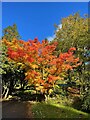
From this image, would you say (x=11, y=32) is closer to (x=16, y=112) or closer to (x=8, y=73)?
(x=8, y=73)

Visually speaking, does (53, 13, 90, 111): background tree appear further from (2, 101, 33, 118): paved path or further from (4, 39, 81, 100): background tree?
(2, 101, 33, 118): paved path

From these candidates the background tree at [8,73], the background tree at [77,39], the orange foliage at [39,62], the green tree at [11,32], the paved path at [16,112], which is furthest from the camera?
the green tree at [11,32]

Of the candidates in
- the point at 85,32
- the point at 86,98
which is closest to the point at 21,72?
the point at 85,32

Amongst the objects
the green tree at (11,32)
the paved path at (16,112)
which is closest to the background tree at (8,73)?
the paved path at (16,112)

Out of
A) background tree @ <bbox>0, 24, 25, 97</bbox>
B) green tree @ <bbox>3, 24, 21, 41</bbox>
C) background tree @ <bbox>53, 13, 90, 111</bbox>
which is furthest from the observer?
green tree @ <bbox>3, 24, 21, 41</bbox>

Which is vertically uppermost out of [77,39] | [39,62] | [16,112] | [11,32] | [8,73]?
[11,32]

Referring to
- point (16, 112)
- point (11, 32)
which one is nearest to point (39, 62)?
point (16, 112)

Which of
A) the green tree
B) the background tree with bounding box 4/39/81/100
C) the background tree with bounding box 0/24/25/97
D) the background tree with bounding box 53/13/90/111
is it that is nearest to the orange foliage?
the background tree with bounding box 4/39/81/100

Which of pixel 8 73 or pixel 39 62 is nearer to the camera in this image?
pixel 39 62

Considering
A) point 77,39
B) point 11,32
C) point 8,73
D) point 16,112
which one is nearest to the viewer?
point 16,112

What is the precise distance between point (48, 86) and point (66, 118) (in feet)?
17.5

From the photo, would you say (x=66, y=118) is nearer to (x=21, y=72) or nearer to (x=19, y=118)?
(x=19, y=118)

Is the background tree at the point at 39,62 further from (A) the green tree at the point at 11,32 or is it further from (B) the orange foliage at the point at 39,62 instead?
(A) the green tree at the point at 11,32

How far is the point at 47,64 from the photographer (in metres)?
15.1
